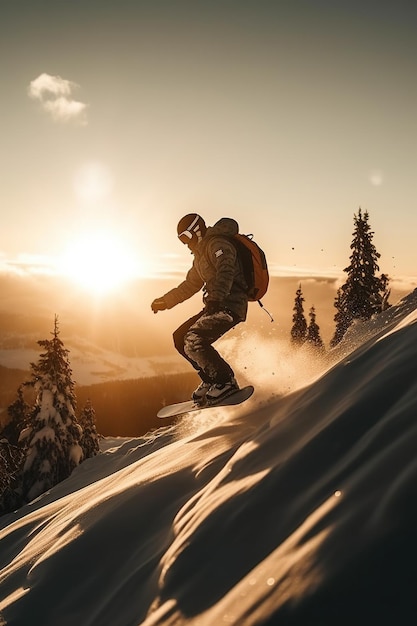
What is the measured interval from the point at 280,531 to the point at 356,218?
101ft

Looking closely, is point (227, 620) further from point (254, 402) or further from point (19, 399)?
point (19, 399)

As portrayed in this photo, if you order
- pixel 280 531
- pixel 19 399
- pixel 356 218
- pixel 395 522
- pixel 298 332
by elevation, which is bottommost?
pixel 19 399

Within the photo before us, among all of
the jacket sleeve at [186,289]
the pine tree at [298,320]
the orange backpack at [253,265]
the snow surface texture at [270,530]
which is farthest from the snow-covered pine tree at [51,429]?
the pine tree at [298,320]

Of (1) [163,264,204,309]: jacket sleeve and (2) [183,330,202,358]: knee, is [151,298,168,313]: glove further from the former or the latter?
(2) [183,330,202,358]: knee

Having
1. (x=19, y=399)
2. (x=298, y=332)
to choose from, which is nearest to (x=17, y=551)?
(x=19, y=399)

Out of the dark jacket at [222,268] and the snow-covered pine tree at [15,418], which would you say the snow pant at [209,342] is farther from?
the snow-covered pine tree at [15,418]

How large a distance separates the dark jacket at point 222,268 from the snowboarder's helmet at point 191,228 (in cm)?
16

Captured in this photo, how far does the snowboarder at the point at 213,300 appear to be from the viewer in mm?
7469

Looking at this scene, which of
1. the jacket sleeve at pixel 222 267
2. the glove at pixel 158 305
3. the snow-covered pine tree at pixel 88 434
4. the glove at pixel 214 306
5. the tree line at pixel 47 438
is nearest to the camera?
the jacket sleeve at pixel 222 267

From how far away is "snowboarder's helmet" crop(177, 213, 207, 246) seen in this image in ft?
25.8

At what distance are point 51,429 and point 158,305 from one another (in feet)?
62.9

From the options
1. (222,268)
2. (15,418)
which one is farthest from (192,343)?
(15,418)

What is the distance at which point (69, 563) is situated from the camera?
4582 millimetres

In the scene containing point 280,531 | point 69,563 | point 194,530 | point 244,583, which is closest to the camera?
point 244,583
